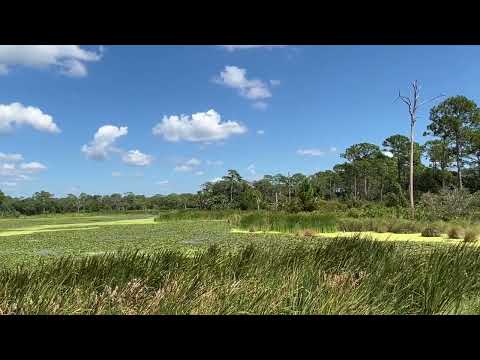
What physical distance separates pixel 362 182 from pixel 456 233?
2722 cm

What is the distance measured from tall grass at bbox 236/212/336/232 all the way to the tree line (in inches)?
247

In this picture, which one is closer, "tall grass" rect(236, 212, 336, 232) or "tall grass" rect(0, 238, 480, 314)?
"tall grass" rect(0, 238, 480, 314)

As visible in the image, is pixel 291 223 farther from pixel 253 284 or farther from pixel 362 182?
pixel 362 182

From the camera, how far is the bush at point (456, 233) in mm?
9696

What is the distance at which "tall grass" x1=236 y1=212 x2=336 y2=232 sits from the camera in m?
11.7

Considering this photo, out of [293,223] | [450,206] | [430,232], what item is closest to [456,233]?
[430,232]

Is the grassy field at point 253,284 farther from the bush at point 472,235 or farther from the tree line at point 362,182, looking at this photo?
the tree line at point 362,182

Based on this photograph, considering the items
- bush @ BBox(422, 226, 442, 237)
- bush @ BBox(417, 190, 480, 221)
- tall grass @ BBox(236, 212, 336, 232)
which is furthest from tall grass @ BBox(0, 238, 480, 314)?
bush @ BBox(417, 190, 480, 221)

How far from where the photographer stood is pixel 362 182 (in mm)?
36438

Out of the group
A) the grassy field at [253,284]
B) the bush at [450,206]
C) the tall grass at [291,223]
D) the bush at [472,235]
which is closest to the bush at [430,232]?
the bush at [472,235]

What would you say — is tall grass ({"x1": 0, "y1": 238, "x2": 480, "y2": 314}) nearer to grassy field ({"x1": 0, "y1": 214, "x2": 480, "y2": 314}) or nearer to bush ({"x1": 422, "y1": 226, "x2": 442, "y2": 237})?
grassy field ({"x1": 0, "y1": 214, "x2": 480, "y2": 314})
